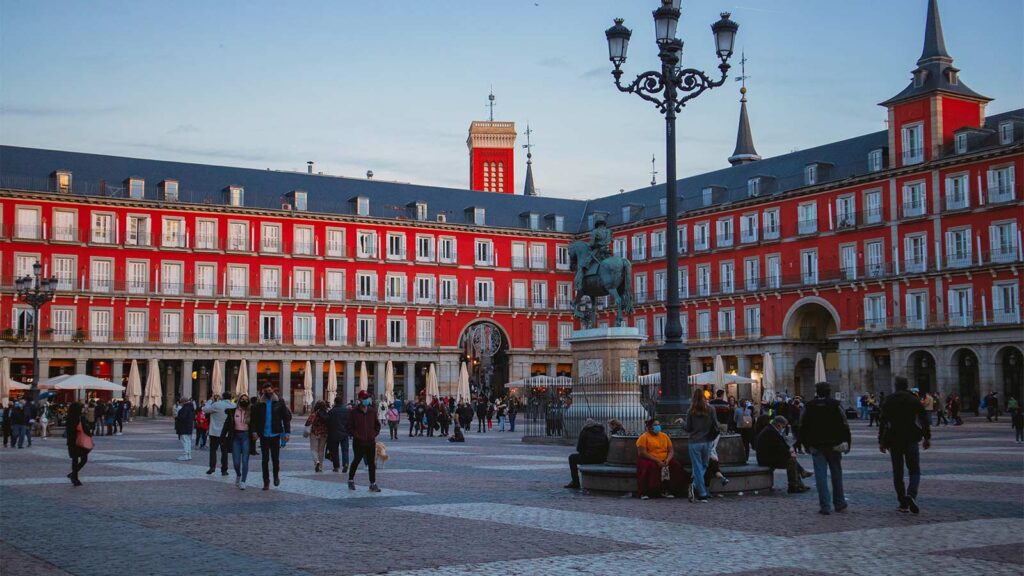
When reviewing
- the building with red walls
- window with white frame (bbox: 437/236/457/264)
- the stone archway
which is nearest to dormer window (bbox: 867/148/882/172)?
the building with red walls

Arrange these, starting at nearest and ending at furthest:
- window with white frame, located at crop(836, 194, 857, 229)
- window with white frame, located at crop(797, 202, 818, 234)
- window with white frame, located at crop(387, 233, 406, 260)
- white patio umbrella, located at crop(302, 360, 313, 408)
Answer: window with white frame, located at crop(836, 194, 857, 229) < white patio umbrella, located at crop(302, 360, 313, 408) < window with white frame, located at crop(797, 202, 818, 234) < window with white frame, located at crop(387, 233, 406, 260)

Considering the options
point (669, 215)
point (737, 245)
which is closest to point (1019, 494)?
point (669, 215)

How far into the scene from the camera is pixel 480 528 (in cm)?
1199

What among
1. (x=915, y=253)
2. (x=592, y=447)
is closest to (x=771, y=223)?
(x=915, y=253)

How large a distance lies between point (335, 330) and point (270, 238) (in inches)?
299

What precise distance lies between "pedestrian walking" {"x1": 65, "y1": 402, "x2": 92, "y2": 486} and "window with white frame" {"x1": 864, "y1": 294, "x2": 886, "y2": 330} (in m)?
50.6

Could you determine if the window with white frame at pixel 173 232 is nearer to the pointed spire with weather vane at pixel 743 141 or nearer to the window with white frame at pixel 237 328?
the window with white frame at pixel 237 328

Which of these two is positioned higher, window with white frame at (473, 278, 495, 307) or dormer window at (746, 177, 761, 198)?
dormer window at (746, 177, 761, 198)

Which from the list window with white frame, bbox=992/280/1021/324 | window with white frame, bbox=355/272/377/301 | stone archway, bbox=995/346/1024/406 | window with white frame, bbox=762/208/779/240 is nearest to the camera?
window with white frame, bbox=992/280/1021/324

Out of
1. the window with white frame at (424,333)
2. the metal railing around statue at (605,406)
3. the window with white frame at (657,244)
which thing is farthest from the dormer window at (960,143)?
the window with white frame at (424,333)

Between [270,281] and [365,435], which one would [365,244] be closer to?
[270,281]

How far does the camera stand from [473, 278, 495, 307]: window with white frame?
262 feet

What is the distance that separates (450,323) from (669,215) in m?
62.6

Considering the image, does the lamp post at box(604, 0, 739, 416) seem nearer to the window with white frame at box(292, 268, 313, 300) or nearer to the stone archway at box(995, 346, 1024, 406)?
the stone archway at box(995, 346, 1024, 406)
